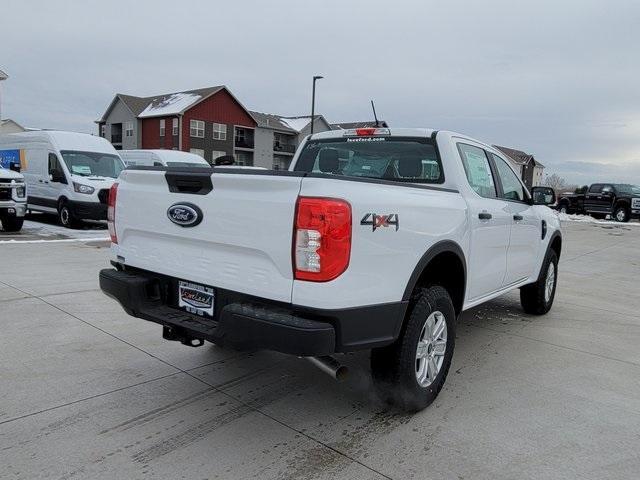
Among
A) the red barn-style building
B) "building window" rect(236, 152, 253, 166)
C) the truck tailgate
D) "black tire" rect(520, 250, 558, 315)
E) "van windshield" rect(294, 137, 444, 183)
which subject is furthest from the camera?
"building window" rect(236, 152, 253, 166)

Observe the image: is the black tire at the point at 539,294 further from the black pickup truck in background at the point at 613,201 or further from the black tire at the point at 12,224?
the black pickup truck in background at the point at 613,201

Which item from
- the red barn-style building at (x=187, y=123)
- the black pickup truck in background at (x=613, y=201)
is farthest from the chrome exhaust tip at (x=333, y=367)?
the red barn-style building at (x=187, y=123)

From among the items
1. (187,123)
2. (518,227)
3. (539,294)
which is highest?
(187,123)

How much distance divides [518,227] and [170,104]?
151 ft

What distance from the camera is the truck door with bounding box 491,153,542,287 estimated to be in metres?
4.83

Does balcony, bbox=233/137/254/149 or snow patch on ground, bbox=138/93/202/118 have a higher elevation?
snow patch on ground, bbox=138/93/202/118

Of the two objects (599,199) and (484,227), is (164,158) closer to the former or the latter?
(484,227)

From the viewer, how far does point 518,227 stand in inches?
194

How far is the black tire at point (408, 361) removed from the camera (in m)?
3.16

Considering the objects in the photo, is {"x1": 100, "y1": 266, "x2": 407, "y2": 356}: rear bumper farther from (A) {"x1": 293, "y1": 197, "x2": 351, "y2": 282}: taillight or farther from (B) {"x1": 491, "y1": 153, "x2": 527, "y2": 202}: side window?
(B) {"x1": 491, "y1": 153, "x2": 527, "y2": 202}: side window

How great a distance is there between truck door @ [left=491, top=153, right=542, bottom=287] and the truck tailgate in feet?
8.98

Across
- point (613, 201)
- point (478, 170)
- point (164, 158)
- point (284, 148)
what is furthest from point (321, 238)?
point (284, 148)

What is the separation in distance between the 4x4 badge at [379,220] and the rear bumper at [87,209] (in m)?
11.8

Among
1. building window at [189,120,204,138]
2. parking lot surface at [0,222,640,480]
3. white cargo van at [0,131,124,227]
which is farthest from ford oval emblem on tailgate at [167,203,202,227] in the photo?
building window at [189,120,204,138]
